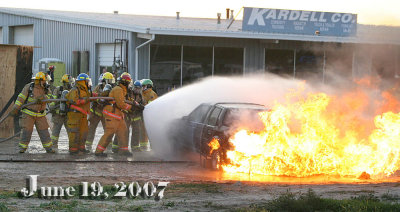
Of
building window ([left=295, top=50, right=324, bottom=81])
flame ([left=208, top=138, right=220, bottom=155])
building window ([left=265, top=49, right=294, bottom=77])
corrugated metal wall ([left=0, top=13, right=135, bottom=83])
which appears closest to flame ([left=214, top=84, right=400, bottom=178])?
flame ([left=208, top=138, right=220, bottom=155])

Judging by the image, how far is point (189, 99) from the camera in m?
15.2

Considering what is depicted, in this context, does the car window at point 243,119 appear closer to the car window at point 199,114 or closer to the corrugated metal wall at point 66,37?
the car window at point 199,114

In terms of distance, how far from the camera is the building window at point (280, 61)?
93.0ft

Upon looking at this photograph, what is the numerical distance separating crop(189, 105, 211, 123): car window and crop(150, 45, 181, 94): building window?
12.0m

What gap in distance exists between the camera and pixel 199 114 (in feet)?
46.4

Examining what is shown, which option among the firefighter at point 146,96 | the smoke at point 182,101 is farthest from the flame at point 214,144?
the firefighter at point 146,96

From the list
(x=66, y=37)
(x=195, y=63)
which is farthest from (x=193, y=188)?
(x=66, y=37)

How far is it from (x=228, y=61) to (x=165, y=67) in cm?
280

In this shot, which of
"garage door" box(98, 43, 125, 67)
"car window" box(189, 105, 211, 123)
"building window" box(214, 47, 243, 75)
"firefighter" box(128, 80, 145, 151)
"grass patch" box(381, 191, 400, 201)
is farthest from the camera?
"building window" box(214, 47, 243, 75)

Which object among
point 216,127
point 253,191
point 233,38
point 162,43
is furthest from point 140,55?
point 253,191

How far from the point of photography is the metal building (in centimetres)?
2592

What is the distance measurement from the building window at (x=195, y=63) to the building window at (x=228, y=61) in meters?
0.31

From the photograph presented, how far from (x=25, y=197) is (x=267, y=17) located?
19032 mm

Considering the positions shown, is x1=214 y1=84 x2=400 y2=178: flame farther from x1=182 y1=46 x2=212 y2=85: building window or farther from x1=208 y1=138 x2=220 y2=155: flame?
x1=182 y1=46 x2=212 y2=85: building window
